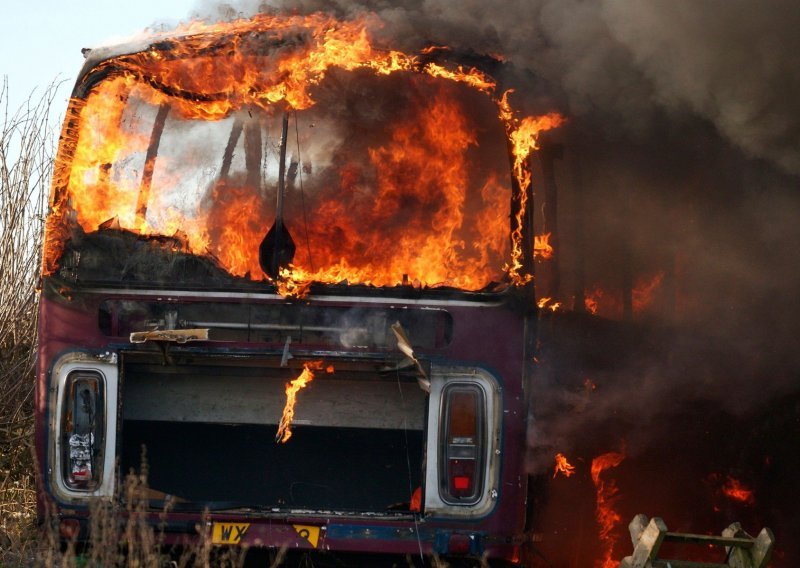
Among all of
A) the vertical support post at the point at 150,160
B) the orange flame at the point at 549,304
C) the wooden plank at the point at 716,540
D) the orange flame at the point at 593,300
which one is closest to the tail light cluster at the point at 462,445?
the wooden plank at the point at 716,540

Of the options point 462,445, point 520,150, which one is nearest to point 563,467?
point 462,445

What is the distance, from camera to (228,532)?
5945mm

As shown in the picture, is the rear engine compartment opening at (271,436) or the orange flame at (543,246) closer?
the rear engine compartment opening at (271,436)

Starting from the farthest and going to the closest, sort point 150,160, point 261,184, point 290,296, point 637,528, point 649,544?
point 261,184 → point 150,160 → point 290,296 → point 637,528 → point 649,544

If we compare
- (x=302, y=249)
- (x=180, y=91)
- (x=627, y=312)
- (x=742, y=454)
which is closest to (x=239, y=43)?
(x=180, y=91)

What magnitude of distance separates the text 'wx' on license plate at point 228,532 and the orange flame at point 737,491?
3497 millimetres

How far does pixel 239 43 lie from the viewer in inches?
247

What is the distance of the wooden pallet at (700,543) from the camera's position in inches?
219

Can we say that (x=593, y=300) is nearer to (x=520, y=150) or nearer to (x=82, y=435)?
(x=520, y=150)

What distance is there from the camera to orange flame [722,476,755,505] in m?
7.57

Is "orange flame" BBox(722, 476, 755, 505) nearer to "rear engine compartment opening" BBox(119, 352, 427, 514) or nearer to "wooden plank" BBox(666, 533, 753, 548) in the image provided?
"wooden plank" BBox(666, 533, 753, 548)

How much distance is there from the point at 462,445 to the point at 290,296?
4.10 feet

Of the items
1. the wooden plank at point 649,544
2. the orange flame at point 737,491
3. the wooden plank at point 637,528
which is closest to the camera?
the wooden plank at point 649,544

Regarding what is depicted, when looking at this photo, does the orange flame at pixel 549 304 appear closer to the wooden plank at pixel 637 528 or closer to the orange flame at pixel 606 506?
the orange flame at pixel 606 506
